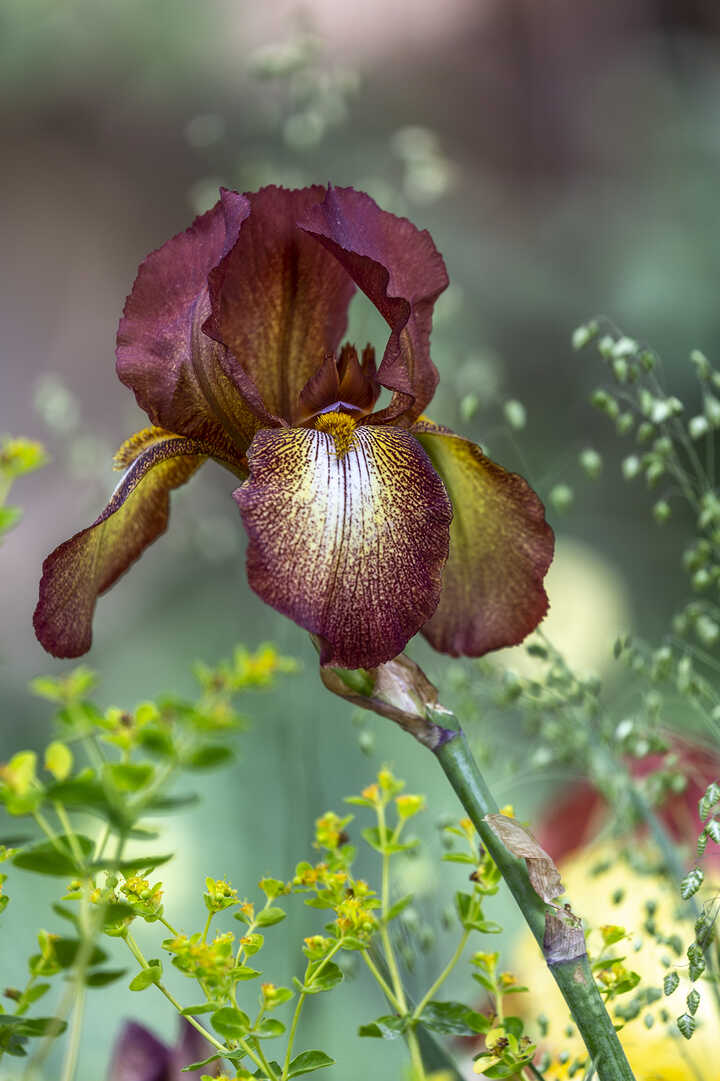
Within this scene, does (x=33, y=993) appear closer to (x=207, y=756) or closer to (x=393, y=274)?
(x=207, y=756)

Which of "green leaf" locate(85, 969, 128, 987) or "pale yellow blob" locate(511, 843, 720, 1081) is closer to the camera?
"green leaf" locate(85, 969, 128, 987)

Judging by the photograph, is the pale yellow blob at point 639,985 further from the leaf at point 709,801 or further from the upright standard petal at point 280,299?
the upright standard petal at point 280,299

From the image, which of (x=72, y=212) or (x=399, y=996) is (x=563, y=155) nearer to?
(x=72, y=212)

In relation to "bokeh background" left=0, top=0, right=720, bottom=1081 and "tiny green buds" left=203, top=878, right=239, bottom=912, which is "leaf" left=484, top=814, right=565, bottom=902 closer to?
"tiny green buds" left=203, top=878, right=239, bottom=912

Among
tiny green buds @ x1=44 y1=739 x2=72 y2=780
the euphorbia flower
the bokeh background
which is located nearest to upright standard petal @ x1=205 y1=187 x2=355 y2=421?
the euphorbia flower

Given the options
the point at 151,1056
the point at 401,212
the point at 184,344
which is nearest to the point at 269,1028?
the point at 151,1056

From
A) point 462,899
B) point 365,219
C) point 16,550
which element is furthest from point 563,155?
point 462,899
